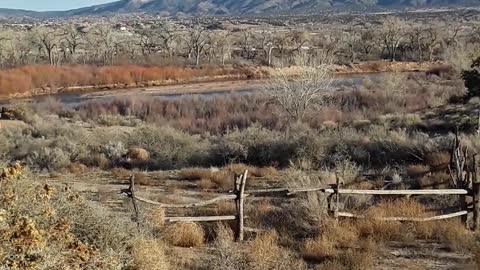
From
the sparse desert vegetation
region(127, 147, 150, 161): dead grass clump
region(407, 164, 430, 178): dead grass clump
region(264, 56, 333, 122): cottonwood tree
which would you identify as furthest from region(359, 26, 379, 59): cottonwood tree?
region(407, 164, 430, 178): dead grass clump

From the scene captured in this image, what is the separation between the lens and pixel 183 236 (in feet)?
40.0

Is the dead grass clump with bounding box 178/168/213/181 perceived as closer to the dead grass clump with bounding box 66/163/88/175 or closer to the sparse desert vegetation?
the sparse desert vegetation

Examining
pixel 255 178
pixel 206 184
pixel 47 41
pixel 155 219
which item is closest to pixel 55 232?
pixel 155 219

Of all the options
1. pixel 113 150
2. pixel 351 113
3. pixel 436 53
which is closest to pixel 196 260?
pixel 113 150

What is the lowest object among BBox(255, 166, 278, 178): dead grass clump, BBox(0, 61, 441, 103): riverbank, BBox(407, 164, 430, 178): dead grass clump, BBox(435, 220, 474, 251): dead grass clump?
BBox(0, 61, 441, 103): riverbank

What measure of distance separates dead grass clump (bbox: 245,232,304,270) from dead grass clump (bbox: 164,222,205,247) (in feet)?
3.91

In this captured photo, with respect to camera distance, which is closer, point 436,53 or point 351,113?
point 351,113

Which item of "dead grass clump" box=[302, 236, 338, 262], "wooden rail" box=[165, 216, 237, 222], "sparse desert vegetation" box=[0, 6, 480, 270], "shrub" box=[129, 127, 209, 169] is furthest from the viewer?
"shrub" box=[129, 127, 209, 169]

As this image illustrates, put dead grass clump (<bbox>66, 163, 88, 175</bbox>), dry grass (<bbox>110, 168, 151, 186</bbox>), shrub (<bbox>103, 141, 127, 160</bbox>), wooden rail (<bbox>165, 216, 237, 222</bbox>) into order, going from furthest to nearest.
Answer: shrub (<bbox>103, 141, 127, 160</bbox>)
dead grass clump (<bbox>66, 163, 88, 175</bbox>)
dry grass (<bbox>110, 168, 151, 186</bbox>)
wooden rail (<bbox>165, 216, 237, 222</bbox>)

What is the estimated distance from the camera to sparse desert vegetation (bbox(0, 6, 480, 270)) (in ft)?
30.5

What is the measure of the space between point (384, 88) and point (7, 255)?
40.6m

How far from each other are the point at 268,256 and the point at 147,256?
224cm

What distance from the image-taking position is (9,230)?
6570mm

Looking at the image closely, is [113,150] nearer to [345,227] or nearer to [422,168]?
[422,168]
